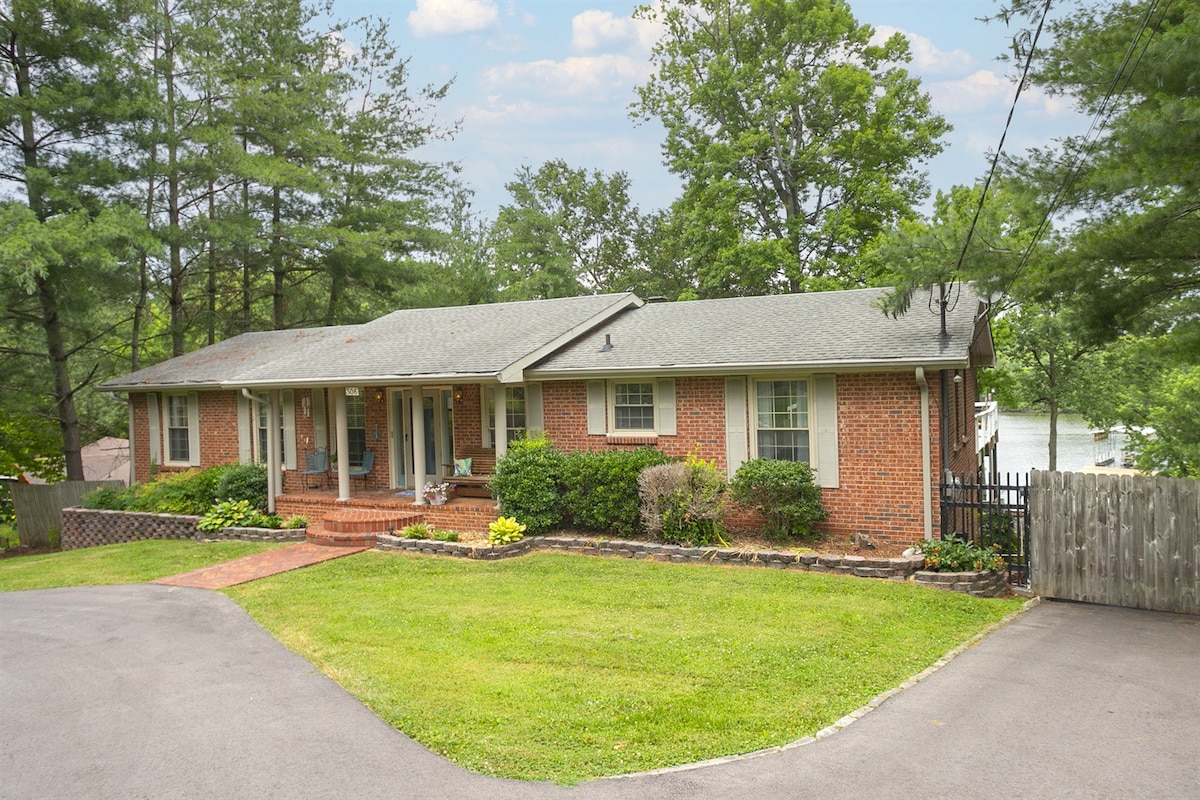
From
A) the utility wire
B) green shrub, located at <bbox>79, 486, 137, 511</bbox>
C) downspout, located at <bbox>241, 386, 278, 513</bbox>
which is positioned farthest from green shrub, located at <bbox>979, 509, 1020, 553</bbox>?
green shrub, located at <bbox>79, 486, 137, 511</bbox>

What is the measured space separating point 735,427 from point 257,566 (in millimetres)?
7809

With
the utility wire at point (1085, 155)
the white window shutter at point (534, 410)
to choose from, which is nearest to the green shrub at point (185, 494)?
the white window shutter at point (534, 410)

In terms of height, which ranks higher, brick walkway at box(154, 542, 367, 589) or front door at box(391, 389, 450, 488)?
front door at box(391, 389, 450, 488)

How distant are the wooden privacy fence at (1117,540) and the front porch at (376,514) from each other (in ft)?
27.8

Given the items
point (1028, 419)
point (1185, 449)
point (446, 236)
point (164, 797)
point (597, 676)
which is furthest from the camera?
point (1028, 419)

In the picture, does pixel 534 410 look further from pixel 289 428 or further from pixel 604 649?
pixel 604 649

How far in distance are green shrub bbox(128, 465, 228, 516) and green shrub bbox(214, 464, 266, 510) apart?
366mm

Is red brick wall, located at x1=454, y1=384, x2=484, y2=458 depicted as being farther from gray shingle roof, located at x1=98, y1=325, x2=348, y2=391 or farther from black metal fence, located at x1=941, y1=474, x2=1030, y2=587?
black metal fence, located at x1=941, y1=474, x2=1030, y2=587

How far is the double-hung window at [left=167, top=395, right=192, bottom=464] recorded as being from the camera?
19531 millimetres

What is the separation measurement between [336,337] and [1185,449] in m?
26.0

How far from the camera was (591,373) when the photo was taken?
14.0 metres

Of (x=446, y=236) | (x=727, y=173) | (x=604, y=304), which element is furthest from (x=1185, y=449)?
(x=446, y=236)

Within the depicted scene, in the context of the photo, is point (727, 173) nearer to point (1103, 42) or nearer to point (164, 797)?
point (1103, 42)

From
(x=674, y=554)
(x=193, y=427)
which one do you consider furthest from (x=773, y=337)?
(x=193, y=427)
